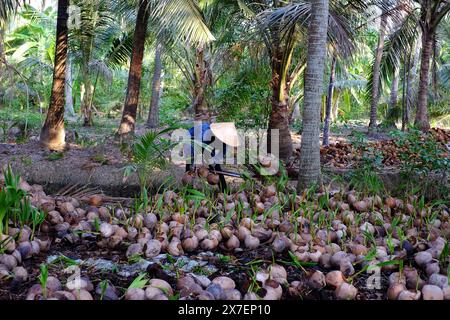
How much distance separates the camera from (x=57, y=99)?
24.1 feet

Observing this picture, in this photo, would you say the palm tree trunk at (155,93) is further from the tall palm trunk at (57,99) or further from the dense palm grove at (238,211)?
the tall palm trunk at (57,99)

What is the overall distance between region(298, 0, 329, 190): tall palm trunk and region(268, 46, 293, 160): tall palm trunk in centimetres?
295

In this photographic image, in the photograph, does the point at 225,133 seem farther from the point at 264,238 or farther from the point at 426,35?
the point at 426,35

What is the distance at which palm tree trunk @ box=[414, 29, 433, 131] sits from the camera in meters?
9.81

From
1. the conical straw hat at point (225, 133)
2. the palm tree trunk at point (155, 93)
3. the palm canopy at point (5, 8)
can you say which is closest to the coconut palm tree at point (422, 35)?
the conical straw hat at point (225, 133)

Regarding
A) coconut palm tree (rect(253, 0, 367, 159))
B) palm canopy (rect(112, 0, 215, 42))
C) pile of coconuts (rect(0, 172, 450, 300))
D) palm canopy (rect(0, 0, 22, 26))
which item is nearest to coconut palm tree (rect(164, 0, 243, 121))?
coconut palm tree (rect(253, 0, 367, 159))

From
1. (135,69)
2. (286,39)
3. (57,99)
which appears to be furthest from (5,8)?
(286,39)

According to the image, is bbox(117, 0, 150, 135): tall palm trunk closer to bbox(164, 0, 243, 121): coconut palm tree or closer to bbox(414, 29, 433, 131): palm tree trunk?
bbox(164, 0, 243, 121): coconut palm tree

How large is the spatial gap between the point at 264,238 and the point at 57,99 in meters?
5.17

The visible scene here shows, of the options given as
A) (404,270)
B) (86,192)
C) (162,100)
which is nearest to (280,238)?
(404,270)

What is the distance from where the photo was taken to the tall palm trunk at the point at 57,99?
7.29m

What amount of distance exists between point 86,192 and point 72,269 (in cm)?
168
